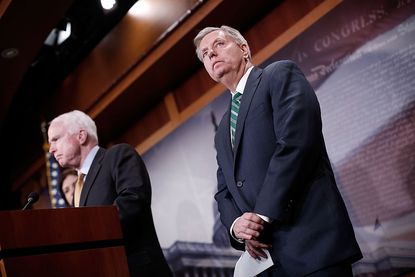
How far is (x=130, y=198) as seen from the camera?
2.41 m

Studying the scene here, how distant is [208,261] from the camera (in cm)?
466

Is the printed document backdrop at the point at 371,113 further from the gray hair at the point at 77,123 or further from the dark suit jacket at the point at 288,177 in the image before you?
the gray hair at the point at 77,123

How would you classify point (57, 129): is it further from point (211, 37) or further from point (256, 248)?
point (256, 248)

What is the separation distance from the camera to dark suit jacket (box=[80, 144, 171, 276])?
94.7 inches

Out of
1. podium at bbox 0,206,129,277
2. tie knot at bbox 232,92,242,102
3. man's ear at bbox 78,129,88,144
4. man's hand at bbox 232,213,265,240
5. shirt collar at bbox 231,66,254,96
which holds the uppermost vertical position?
man's ear at bbox 78,129,88,144

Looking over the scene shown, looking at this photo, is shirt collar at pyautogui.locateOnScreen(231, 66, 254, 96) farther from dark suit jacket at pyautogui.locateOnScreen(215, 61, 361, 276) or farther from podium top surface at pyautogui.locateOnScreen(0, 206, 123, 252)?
podium top surface at pyautogui.locateOnScreen(0, 206, 123, 252)

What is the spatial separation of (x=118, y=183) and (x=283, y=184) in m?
0.97

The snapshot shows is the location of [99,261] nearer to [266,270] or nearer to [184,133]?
[266,270]

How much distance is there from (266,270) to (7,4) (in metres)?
3.23

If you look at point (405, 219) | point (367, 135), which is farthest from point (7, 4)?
point (405, 219)

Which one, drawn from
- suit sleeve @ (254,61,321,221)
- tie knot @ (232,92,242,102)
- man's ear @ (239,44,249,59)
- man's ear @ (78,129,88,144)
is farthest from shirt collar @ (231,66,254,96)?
man's ear @ (78,129,88,144)

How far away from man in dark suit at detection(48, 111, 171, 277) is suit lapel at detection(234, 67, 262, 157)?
0.61 metres

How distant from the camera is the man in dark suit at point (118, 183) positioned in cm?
242

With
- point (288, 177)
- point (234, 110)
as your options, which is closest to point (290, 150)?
point (288, 177)
